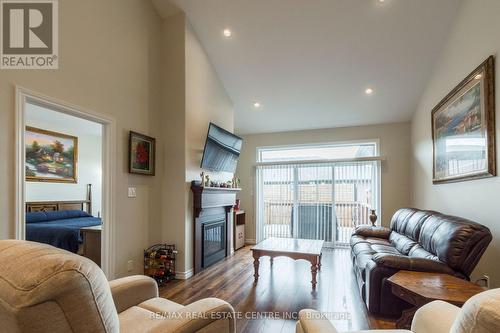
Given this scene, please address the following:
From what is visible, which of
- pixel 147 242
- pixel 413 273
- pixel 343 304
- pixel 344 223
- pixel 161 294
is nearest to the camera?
pixel 413 273

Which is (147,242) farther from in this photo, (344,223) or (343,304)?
(344,223)

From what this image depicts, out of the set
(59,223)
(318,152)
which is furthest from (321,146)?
(59,223)

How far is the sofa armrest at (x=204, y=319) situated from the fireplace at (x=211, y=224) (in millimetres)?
2451

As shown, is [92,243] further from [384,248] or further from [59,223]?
[384,248]

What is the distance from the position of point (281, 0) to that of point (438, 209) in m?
3.52

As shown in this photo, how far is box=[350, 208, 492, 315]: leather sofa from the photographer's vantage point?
212cm

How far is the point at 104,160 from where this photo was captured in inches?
116

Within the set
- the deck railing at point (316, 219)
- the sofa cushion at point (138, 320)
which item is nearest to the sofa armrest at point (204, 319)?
the sofa cushion at point (138, 320)

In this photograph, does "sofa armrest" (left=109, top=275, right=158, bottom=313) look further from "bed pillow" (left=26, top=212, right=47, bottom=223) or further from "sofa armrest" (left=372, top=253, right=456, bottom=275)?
"bed pillow" (left=26, top=212, right=47, bottom=223)

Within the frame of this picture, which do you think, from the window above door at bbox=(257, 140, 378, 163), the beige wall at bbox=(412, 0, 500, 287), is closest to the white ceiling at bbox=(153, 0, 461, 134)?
the beige wall at bbox=(412, 0, 500, 287)

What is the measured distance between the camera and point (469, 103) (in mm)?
2799

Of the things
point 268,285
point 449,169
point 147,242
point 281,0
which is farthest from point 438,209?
point 147,242

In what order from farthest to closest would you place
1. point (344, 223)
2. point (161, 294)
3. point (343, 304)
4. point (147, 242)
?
point (344, 223) → point (147, 242) → point (161, 294) → point (343, 304)

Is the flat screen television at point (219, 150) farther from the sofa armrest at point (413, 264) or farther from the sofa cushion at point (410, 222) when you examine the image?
the sofa cushion at point (410, 222)
